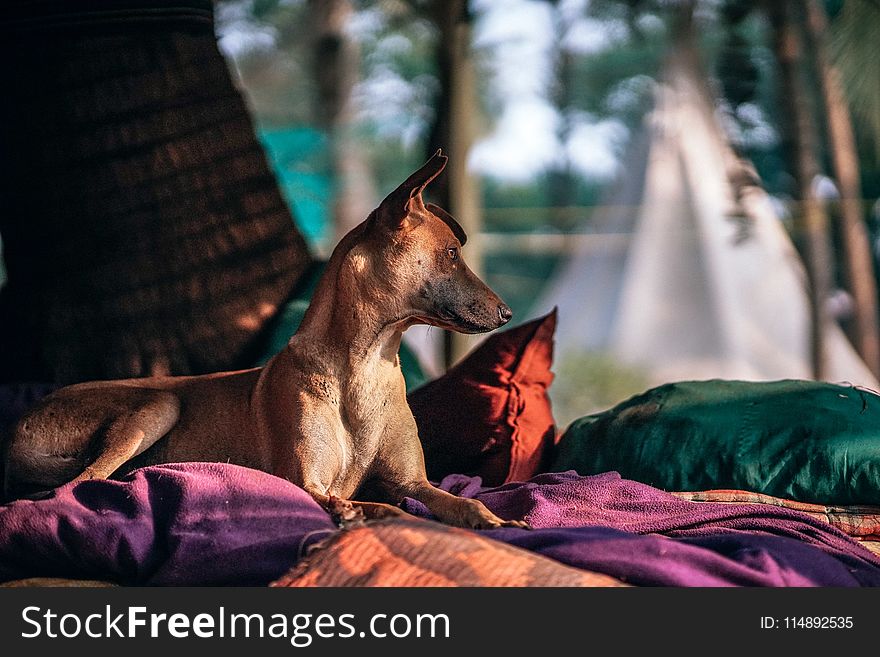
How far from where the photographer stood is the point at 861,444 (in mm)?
3010

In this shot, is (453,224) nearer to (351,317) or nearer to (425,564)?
(351,317)

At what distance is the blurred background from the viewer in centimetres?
404

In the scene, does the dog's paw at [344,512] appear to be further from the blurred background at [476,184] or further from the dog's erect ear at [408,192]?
the blurred background at [476,184]

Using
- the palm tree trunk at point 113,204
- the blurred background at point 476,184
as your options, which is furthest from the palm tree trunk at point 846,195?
the palm tree trunk at point 113,204

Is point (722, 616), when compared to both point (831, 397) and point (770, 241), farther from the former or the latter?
point (770, 241)

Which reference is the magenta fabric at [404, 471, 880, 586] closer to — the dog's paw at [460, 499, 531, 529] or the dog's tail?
the dog's paw at [460, 499, 531, 529]

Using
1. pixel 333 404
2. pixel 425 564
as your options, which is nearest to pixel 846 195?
pixel 333 404

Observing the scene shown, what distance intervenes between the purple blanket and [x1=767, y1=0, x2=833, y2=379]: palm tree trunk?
368 cm

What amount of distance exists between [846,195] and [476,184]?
107 inches

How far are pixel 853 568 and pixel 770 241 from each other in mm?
6216

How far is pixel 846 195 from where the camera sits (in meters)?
7.73

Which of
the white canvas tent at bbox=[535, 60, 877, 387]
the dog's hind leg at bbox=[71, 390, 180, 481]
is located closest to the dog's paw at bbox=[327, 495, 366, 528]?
the dog's hind leg at bbox=[71, 390, 180, 481]

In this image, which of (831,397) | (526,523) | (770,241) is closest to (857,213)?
(770,241)

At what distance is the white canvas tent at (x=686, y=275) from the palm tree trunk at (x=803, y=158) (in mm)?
1097
